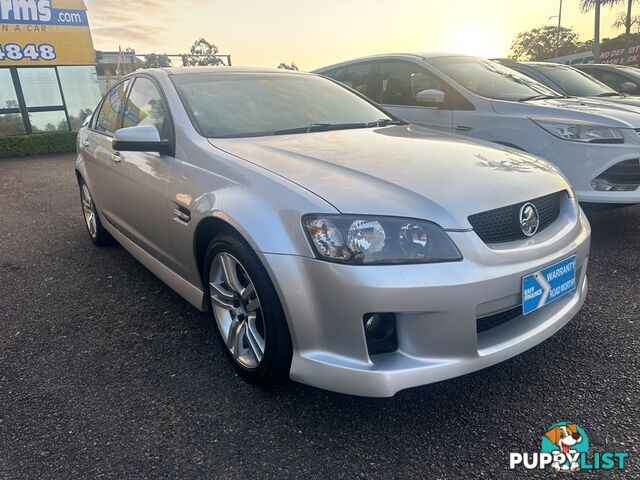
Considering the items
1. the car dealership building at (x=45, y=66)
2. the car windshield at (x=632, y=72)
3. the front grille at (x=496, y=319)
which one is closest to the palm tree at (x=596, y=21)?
the car windshield at (x=632, y=72)

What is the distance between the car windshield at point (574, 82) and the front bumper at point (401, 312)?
529 centimetres

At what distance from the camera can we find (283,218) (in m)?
1.87

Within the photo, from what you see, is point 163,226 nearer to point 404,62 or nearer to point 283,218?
point 283,218

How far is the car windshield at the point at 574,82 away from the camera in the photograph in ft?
20.0

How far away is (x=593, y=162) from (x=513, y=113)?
0.84m

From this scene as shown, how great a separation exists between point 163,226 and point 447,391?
175cm

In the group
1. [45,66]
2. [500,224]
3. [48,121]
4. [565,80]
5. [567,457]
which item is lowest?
[567,457]

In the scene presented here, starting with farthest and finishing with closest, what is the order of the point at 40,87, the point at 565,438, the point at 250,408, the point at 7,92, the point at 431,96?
1. the point at 40,87
2. the point at 7,92
3. the point at 431,96
4. the point at 250,408
5. the point at 565,438

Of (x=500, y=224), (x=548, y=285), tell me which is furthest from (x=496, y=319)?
→ (x=500, y=224)

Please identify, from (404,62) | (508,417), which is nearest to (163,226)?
(508,417)

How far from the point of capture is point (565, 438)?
72.1 inches

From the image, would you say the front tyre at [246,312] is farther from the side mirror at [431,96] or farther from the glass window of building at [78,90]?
the glass window of building at [78,90]

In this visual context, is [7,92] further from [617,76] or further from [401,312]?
[401,312]

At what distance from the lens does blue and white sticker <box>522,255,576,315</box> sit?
6.25 ft
